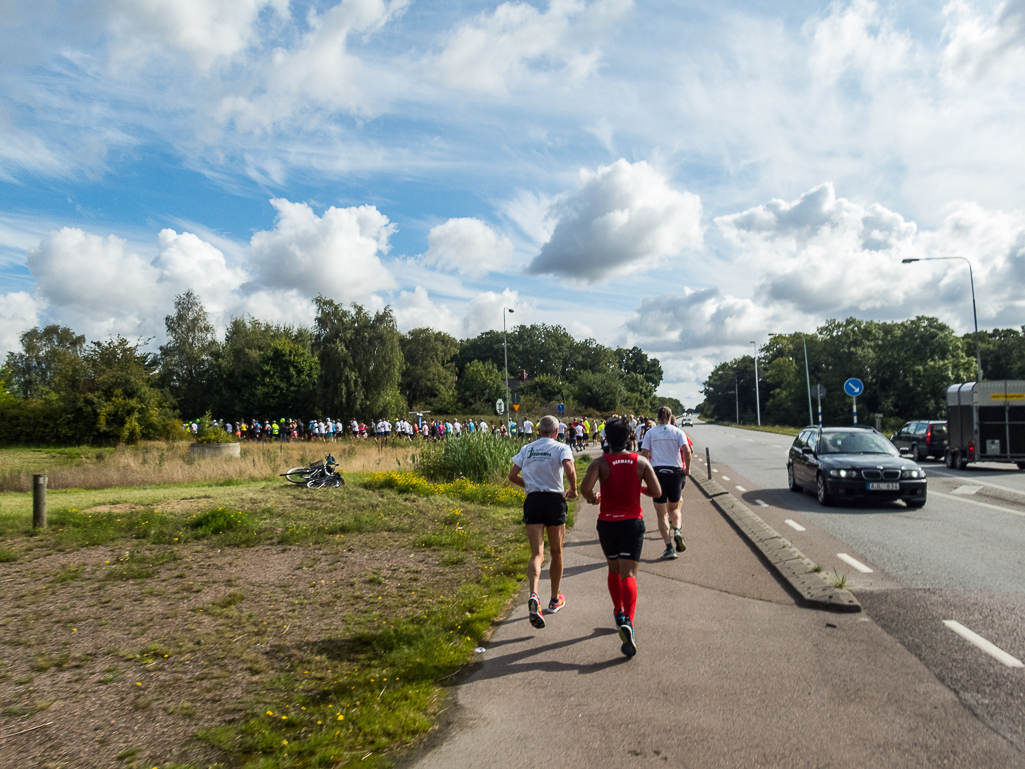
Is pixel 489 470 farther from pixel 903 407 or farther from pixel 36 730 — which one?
pixel 903 407

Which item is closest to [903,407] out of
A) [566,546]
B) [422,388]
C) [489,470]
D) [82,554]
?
[422,388]

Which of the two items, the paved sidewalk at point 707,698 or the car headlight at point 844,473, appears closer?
the paved sidewalk at point 707,698

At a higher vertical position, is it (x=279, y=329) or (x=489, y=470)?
(x=279, y=329)

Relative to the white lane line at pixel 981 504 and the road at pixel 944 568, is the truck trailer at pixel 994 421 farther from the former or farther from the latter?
the white lane line at pixel 981 504

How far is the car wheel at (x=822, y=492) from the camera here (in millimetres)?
12885

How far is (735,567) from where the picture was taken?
7738 millimetres

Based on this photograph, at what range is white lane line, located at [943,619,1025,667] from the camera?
178 inches

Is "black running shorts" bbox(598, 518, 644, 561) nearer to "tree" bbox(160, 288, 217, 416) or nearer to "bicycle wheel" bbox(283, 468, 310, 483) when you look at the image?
"bicycle wheel" bbox(283, 468, 310, 483)

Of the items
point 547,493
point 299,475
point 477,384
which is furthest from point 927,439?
point 477,384

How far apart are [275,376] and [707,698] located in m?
65.0

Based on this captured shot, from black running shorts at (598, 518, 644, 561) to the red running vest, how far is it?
0.04 metres

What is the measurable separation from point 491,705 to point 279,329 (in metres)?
76.8

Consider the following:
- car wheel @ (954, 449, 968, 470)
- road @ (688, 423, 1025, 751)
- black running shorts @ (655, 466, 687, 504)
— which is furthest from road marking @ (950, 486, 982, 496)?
black running shorts @ (655, 466, 687, 504)

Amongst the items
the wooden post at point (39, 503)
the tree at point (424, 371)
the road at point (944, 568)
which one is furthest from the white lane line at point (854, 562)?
the tree at point (424, 371)
